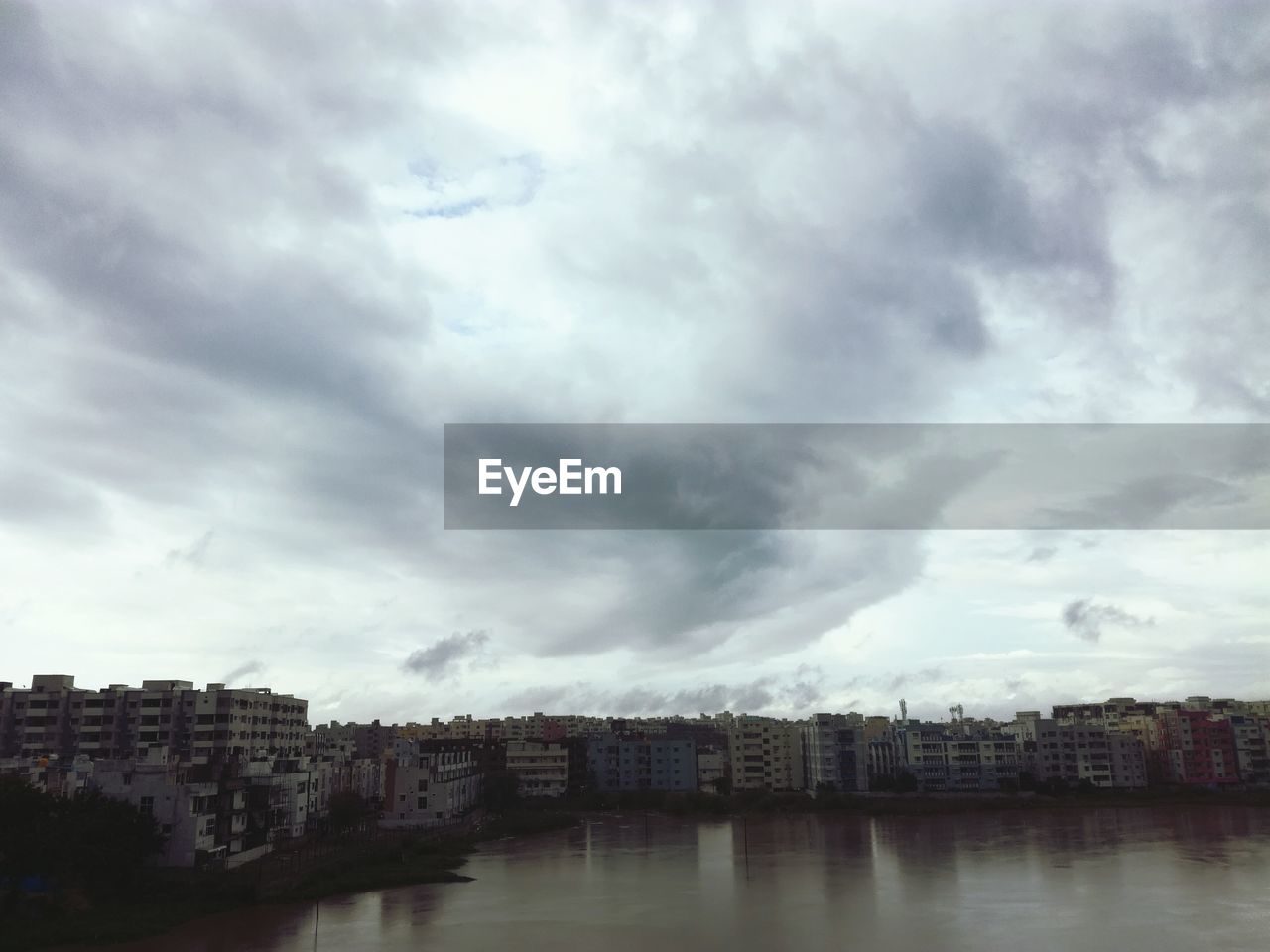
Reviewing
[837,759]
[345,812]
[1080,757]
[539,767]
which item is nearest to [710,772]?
[837,759]

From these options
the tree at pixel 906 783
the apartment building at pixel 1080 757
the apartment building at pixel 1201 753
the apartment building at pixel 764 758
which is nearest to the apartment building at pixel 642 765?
the apartment building at pixel 764 758

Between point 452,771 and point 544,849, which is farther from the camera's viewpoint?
point 452,771

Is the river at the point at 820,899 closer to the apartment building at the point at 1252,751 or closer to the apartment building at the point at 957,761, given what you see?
the apartment building at the point at 957,761

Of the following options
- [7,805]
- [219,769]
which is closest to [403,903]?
[219,769]

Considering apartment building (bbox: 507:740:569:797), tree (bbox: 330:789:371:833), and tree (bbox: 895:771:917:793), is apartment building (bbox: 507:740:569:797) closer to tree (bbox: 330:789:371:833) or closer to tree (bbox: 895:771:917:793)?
tree (bbox: 330:789:371:833)

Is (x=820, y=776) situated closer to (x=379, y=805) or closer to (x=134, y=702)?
(x=379, y=805)

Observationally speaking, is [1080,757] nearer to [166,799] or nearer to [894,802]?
[894,802]
